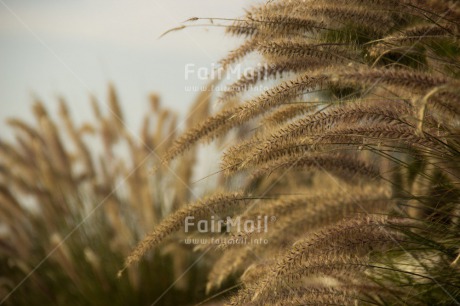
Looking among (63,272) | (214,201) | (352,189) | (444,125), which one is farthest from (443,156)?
(63,272)

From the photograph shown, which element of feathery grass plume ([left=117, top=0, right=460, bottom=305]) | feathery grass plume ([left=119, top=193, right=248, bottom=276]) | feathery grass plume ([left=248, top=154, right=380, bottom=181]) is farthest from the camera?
feathery grass plume ([left=248, top=154, right=380, bottom=181])

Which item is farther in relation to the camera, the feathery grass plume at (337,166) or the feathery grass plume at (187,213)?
the feathery grass plume at (337,166)

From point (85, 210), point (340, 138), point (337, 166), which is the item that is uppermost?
point (340, 138)

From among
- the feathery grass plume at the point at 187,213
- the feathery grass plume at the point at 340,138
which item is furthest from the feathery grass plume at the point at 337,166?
the feathery grass plume at the point at 187,213

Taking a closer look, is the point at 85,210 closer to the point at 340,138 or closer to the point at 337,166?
the point at 337,166

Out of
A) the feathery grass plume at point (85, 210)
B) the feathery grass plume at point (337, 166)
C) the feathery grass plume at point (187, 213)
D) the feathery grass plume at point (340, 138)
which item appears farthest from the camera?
the feathery grass plume at point (85, 210)

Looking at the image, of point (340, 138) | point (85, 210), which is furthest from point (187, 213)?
point (85, 210)

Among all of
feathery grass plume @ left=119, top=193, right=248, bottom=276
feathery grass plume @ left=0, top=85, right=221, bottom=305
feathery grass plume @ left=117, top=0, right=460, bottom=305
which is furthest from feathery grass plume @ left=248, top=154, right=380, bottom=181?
feathery grass plume @ left=0, top=85, right=221, bottom=305

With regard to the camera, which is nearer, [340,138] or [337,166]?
[340,138]

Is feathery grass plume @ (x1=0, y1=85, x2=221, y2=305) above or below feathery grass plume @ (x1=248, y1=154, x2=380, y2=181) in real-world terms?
below

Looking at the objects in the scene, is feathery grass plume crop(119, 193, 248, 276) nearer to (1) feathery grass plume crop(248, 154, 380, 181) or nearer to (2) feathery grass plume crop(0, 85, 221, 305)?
(1) feathery grass plume crop(248, 154, 380, 181)

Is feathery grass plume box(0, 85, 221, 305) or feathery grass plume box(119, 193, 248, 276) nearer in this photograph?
feathery grass plume box(119, 193, 248, 276)

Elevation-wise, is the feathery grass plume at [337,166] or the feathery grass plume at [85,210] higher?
the feathery grass plume at [337,166]

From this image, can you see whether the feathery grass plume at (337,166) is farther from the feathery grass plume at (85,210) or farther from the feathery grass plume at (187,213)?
the feathery grass plume at (85,210)
